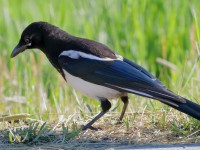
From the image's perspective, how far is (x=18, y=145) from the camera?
4973 mm

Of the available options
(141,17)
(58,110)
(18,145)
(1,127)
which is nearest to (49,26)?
(58,110)

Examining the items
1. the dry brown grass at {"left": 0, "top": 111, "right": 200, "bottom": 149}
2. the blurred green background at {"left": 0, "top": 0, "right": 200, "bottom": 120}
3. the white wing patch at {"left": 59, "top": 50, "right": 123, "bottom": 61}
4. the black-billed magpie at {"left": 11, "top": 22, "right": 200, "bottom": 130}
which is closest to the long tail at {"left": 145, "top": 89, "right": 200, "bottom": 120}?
the black-billed magpie at {"left": 11, "top": 22, "right": 200, "bottom": 130}

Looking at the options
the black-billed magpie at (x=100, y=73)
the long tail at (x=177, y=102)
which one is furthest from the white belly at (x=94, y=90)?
the long tail at (x=177, y=102)

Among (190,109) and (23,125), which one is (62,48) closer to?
(23,125)

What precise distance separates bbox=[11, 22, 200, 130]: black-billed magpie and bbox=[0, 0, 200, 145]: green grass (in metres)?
1.04

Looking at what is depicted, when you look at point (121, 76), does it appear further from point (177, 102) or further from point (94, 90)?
point (177, 102)

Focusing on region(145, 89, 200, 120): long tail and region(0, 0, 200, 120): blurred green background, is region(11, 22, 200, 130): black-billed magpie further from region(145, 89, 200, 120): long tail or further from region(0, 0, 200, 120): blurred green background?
region(0, 0, 200, 120): blurred green background

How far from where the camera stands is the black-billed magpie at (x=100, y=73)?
516 cm

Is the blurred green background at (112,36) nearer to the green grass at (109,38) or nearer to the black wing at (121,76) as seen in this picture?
the green grass at (109,38)

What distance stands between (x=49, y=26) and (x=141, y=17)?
7.94 feet

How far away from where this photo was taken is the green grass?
7.36 m

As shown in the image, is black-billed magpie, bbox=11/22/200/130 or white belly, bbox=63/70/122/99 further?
white belly, bbox=63/70/122/99

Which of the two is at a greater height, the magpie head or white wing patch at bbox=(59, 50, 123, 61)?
the magpie head

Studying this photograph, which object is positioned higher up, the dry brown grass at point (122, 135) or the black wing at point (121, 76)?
the black wing at point (121, 76)
